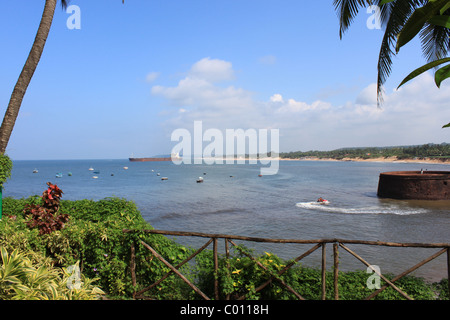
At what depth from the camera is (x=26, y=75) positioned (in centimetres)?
1063

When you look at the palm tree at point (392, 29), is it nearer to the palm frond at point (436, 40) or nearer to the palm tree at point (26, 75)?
the palm frond at point (436, 40)

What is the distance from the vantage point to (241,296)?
19.1ft

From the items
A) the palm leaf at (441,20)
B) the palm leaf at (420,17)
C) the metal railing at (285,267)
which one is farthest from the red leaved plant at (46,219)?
the palm leaf at (441,20)

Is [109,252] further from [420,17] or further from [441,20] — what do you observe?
[441,20]

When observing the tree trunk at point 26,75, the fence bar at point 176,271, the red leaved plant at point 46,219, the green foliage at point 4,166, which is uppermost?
the tree trunk at point 26,75

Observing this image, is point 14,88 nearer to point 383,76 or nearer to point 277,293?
point 277,293

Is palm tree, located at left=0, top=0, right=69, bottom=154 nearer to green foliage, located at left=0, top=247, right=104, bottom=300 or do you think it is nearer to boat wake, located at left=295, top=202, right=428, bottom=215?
green foliage, located at left=0, top=247, right=104, bottom=300

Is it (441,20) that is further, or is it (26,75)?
(26,75)

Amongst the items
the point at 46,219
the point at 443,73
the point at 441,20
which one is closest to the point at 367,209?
the point at 46,219

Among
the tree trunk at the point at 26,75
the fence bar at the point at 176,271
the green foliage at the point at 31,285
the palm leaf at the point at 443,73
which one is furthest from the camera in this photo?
the tree trunk at the point at 26,75

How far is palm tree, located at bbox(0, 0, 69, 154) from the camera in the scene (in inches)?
396

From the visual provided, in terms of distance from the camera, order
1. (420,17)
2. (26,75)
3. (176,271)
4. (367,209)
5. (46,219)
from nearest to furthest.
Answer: (420,17) < (176,271) < (46,219) < (26,75) < (367,209)

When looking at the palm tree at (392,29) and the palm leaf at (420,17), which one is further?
the palm tree at (392,29)

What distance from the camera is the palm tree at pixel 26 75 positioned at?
10055 millimetres
